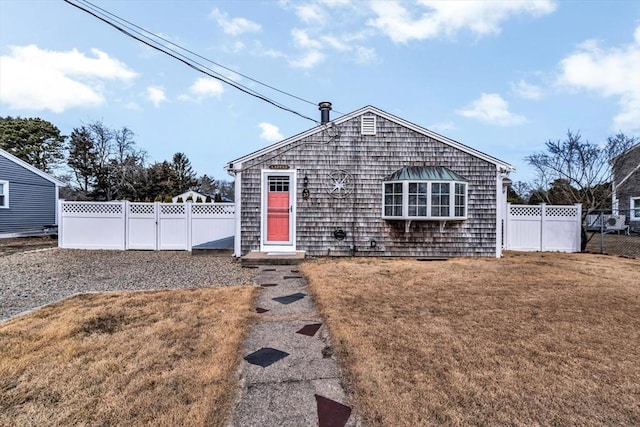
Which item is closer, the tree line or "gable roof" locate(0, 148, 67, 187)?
"gable roof" locate(0, 148, 67, 187)

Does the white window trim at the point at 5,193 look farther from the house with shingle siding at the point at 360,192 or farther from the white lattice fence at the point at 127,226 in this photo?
the house with shingle siding at the point at 360,192

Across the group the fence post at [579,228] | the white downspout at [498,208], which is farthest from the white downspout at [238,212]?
the fence post at [579,228]

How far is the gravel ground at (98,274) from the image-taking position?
4.65 m

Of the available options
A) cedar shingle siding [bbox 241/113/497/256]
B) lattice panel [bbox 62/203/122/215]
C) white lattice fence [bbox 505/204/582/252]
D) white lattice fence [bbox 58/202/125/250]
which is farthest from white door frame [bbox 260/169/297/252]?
white lattice fence [bbox 505/204/582/252]

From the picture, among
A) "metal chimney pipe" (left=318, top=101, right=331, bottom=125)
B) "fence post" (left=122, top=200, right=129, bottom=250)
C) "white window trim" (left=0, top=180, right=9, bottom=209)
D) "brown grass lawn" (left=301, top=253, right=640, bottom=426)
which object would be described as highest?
"metal chimney pipe" (left=318, top=101, right=331, bottom=125)

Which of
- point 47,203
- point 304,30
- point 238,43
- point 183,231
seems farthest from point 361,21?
point 47,203

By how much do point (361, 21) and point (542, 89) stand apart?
29.5ft

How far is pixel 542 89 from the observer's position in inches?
504

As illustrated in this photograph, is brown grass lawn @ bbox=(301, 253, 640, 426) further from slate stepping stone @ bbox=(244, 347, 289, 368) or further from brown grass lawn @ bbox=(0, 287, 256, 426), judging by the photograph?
brown grass lawn @ bbox=(0, 287, 256, 426)

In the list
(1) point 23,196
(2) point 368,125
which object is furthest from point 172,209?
(1) point 23,196

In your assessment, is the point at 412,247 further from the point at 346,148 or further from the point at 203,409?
the point at 203,409

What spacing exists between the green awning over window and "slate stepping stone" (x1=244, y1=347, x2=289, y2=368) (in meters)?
6.01

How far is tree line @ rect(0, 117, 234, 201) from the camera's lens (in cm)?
2319

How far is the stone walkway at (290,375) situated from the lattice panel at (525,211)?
8450 millimetres
